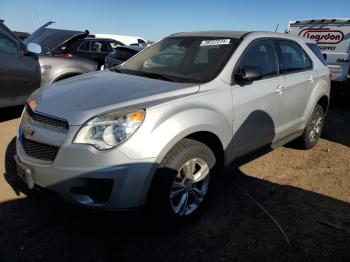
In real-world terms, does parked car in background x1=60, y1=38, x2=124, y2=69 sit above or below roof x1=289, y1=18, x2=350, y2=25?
below

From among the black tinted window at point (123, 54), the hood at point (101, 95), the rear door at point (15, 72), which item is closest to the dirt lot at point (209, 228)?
the hood at point (101, 95)

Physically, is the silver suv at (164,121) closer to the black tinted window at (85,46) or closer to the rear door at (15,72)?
the rear door at (15,72)

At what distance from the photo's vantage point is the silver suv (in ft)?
8.69

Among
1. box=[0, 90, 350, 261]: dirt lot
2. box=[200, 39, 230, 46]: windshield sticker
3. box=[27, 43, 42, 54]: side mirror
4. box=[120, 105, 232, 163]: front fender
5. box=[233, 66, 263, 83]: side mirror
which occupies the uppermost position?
box=[200, 39, 230, 46]: windshield sticker

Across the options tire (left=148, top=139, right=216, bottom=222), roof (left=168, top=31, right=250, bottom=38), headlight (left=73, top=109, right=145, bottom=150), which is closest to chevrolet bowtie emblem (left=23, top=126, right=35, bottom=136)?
headlight (left=73, top=109, right=145, bottom=150)

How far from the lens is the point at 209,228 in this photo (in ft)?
10.6

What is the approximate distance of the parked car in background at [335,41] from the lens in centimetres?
870

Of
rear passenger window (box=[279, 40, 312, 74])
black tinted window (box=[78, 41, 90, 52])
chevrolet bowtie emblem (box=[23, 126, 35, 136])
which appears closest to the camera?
chevrolet bowtie emblem (box=[23, 126, 35, 136])

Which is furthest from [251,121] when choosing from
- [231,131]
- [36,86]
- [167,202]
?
[36,86]

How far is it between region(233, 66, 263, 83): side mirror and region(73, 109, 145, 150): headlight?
4.18ft

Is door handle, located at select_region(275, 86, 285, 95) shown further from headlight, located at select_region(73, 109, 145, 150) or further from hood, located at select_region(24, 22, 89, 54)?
hood, located at select_region(24, 22, 89, 54)

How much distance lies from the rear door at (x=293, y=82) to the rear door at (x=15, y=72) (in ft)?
13.0

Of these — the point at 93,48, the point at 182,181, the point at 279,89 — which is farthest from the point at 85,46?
the point at 182,181

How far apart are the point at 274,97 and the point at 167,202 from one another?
1907 millimetres
